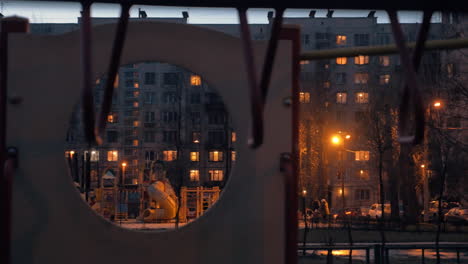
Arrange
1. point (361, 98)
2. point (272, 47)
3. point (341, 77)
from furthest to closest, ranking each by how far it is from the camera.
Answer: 1. point (361, 98)
2. point (341, 77)
3. point (272, 47)

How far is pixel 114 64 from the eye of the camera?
4.28 metres

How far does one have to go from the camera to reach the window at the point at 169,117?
61000 millimetres

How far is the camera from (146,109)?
202 feet

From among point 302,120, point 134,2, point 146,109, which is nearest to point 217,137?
point 146,109

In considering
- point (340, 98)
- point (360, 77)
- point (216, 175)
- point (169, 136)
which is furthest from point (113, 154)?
point (360, 77)

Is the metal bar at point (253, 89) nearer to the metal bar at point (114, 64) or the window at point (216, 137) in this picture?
the metal bar at point (114, 64)

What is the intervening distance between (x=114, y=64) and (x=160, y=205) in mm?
27601

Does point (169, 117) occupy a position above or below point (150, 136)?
above

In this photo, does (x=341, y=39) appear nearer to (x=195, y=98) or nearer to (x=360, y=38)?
(x=360, y=38)

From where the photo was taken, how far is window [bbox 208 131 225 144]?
60.9 metres

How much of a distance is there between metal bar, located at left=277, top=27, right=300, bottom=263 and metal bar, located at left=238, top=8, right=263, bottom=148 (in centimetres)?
359

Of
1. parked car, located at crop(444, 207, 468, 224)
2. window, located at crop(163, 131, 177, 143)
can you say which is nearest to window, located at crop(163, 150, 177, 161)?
window, located at crop(163, 131, 177, 143)

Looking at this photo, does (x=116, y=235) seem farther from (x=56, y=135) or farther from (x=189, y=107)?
(x=189, y=107)

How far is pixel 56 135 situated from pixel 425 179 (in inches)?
1224
